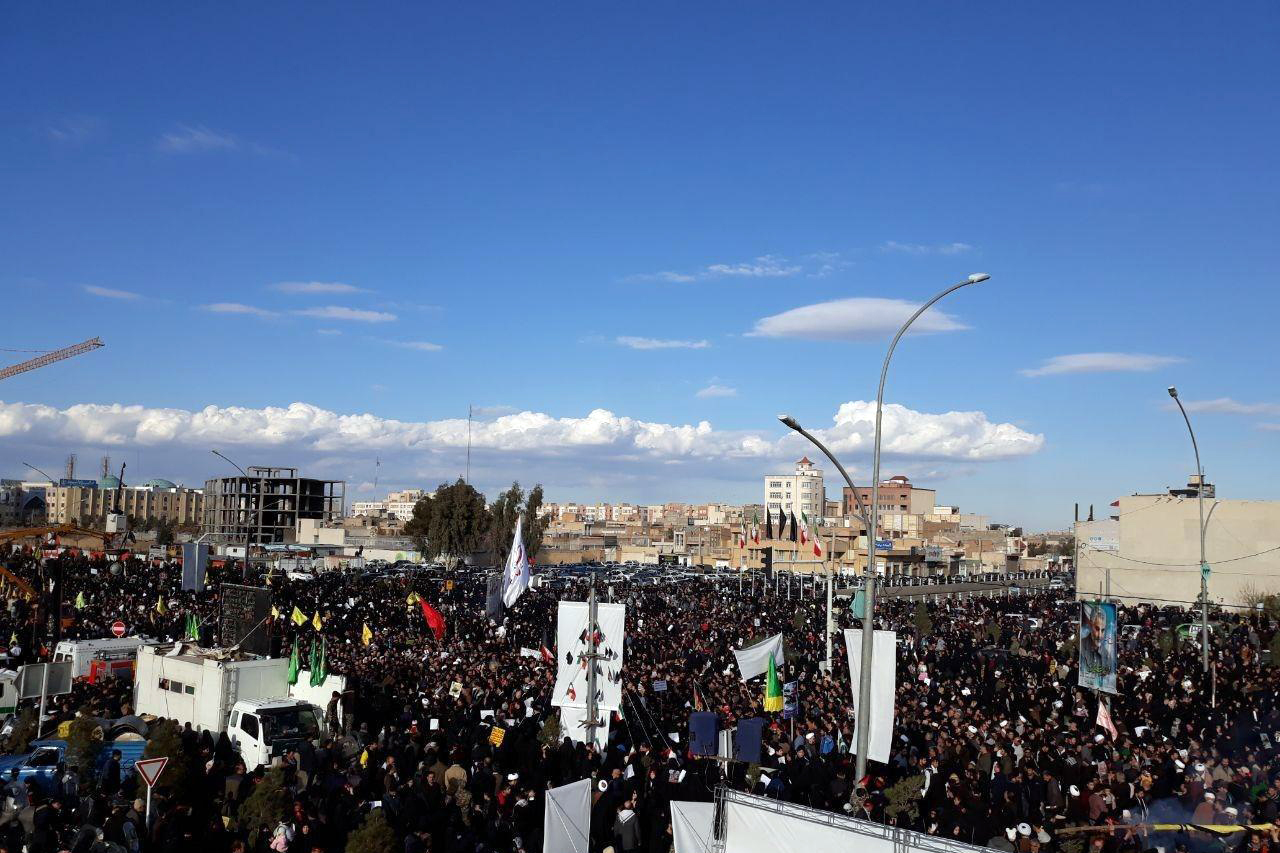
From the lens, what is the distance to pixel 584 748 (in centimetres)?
1479

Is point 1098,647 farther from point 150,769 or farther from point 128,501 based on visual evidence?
point 128,501

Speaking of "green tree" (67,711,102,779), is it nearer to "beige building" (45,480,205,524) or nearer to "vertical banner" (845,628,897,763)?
"vertical banner" (845,628,897,763)

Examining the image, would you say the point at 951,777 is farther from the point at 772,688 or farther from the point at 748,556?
the point at 748,556

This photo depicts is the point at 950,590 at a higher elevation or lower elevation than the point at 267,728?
lower

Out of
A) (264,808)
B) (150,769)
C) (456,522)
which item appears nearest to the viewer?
(150,769)

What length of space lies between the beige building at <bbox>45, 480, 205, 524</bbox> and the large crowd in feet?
495

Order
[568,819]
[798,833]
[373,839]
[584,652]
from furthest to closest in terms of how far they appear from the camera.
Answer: [584,652] → [568,819] → [373,839] → [798,833]

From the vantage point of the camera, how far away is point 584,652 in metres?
15.8

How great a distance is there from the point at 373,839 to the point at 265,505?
107m

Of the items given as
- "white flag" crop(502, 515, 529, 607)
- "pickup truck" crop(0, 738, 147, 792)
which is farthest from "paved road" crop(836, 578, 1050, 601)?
"pickup truck" crop(0, 738, 147, 792)

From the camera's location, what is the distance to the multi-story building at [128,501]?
169m

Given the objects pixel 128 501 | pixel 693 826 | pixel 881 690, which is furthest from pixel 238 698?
pixel 128 501

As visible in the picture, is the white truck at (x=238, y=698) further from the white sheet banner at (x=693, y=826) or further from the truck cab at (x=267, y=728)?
the white sheet banner at (x=693, y=826)

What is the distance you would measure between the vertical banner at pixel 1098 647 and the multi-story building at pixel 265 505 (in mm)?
100142
